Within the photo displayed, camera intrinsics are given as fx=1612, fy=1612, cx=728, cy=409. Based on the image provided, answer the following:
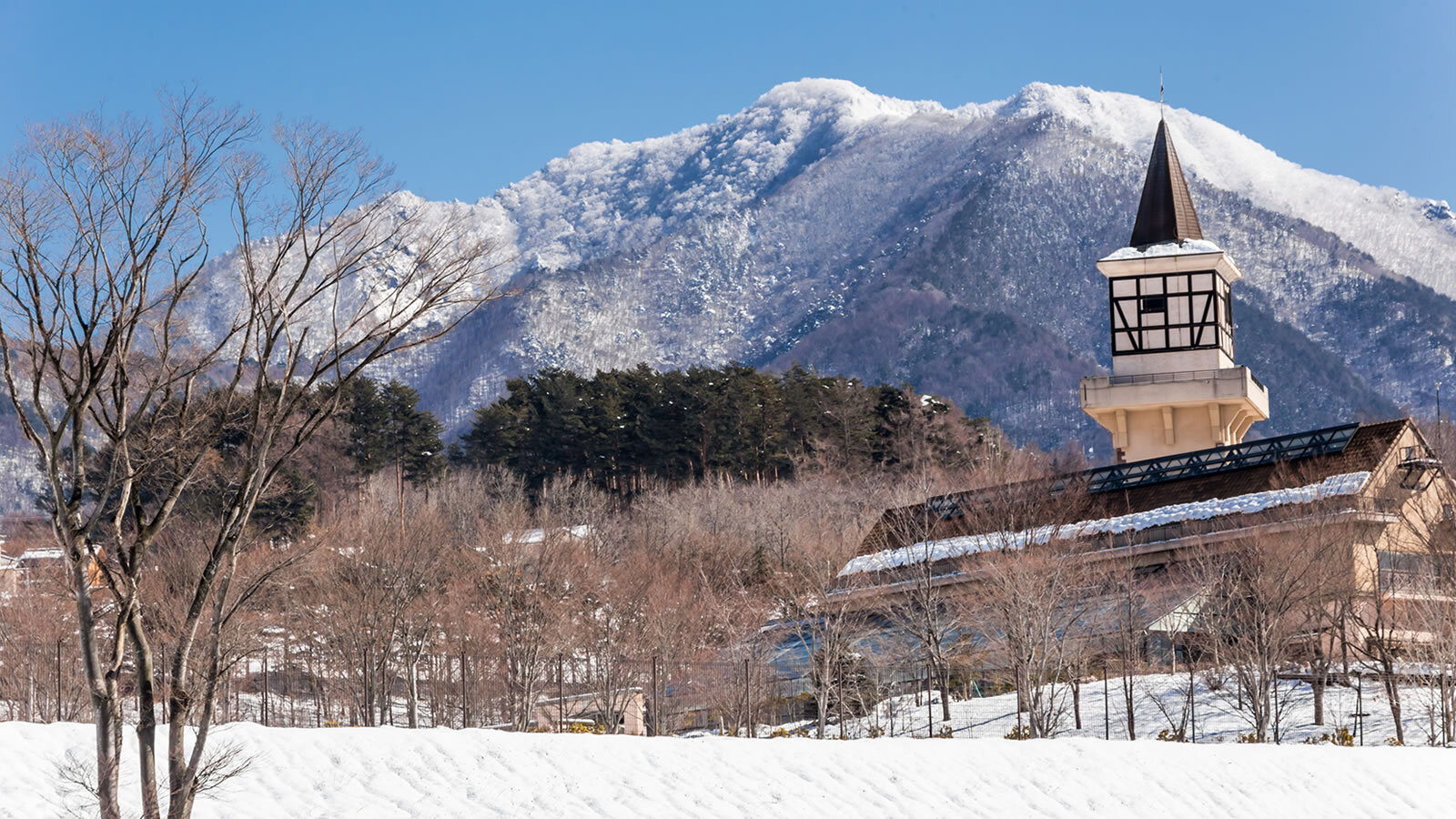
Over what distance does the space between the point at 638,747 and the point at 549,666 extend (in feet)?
64.1

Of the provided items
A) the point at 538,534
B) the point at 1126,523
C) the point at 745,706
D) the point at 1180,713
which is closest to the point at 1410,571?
the point at 1126,523

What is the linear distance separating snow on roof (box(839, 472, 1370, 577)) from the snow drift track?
13.5m

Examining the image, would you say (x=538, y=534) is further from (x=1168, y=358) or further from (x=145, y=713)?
(x=145, y=713)

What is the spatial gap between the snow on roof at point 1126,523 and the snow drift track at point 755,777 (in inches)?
533

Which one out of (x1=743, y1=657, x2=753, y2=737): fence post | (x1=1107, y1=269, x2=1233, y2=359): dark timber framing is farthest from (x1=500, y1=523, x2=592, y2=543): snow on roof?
(x1=1107, y1=269, x2=1233, y2=359): dark timber framing

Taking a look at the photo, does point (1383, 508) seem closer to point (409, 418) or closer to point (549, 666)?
point (549, 666)

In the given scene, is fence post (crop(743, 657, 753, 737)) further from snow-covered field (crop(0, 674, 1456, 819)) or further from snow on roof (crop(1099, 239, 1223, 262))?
snow on roof (crop(1099, 239, 1223, 262))

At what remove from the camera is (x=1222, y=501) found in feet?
138

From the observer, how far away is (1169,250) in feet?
171

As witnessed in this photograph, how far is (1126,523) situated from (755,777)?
70.9 ft

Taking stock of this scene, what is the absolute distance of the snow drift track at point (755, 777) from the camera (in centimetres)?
2192

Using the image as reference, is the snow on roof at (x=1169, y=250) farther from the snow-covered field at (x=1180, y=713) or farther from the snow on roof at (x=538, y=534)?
the snow on roof at (x=538, y=534)

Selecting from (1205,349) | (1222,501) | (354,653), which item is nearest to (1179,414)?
(1205,349)

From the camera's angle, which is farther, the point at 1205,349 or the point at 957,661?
the point at 1205,349
